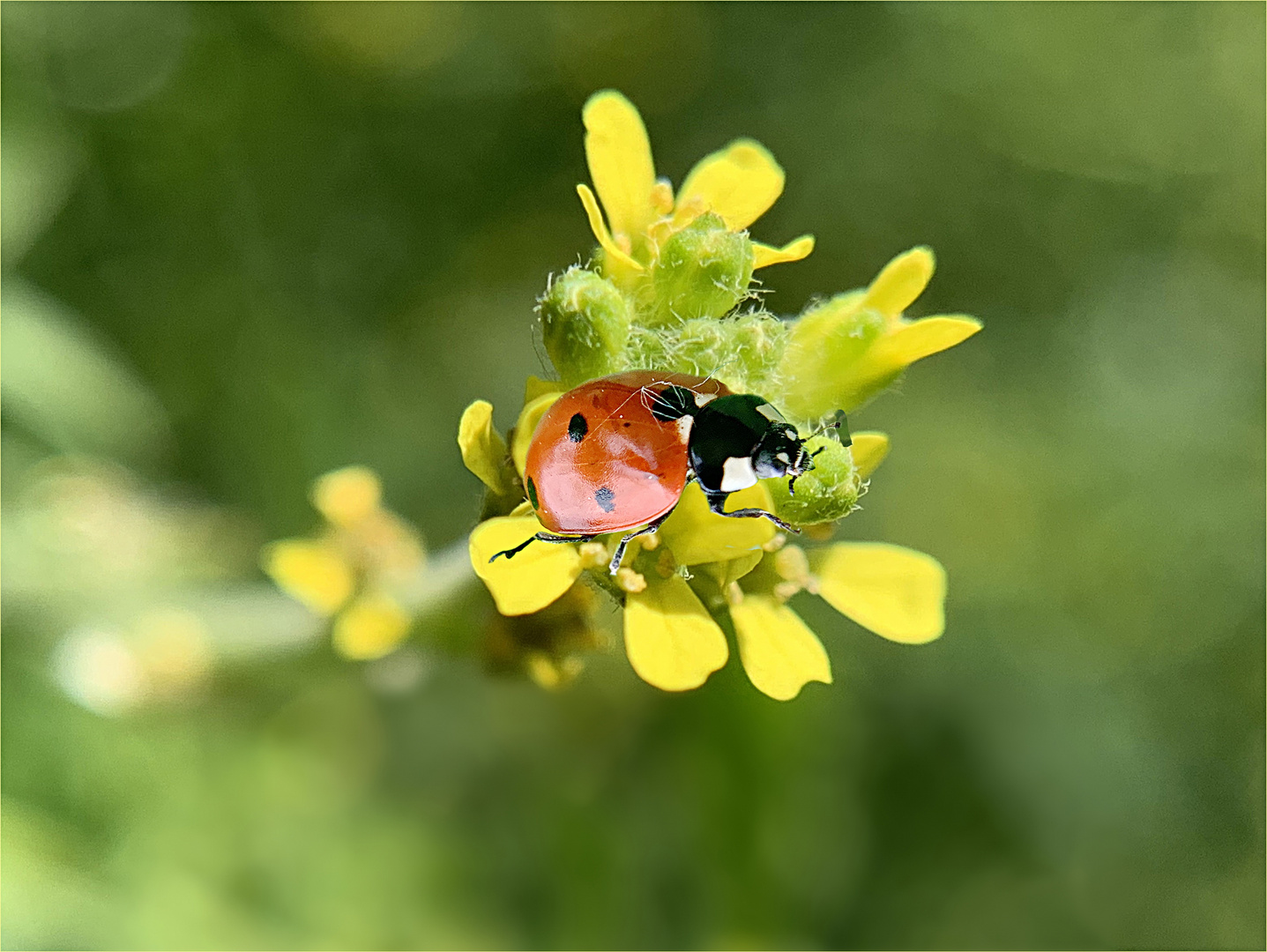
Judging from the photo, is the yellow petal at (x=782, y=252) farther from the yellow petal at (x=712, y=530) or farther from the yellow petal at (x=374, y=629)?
the yellow petal at (x=374, y=629)

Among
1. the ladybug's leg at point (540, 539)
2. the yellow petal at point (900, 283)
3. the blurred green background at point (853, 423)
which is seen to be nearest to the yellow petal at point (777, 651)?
the ladybug's leg at point (540, 539)

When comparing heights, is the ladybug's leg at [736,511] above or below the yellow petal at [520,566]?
above

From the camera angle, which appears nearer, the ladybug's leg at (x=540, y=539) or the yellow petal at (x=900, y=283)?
the ladybug's leg at (x=540, y=539)

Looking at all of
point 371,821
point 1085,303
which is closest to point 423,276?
point 371,821

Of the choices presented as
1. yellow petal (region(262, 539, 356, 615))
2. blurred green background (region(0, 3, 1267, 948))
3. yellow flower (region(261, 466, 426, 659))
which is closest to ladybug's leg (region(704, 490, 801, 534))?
yellow flower (region(261, 466, 426, 659))

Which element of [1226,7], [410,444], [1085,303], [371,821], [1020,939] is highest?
[1226,7]

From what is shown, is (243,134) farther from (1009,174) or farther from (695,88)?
(1009,174)

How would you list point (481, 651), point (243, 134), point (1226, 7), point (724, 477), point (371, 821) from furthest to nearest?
point (1226, 7)
point (243, 134)
point (371, 821)
point (481, 651)
point (724, 477)

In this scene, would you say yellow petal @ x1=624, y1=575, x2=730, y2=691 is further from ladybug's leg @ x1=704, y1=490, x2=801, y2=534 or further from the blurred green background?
the blurred green background
